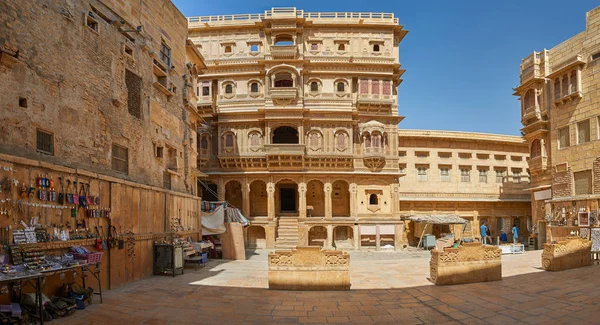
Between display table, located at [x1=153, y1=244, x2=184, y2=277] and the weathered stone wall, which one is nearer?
the weathered stone wall

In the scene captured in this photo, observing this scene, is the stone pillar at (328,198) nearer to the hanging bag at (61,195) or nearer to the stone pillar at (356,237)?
the stone pillar at (356,237)

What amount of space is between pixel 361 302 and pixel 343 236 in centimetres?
1999

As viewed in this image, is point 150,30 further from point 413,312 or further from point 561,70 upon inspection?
point 561,70

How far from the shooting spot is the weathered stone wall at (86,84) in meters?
8.89

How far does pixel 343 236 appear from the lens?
2983 centimetres

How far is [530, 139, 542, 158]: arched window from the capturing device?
2599 centimetres

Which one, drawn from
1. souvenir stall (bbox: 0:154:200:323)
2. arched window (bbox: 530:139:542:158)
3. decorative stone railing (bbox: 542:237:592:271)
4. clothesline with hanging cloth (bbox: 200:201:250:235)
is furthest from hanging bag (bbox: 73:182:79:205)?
arched window (bbox: 530:139:542:158)

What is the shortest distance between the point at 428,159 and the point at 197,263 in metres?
24.1

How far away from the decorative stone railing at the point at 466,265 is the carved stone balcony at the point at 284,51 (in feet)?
67.9

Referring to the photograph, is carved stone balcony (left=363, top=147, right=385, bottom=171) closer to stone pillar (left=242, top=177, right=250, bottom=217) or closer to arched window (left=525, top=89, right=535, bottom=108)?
stone pillar (left=242, top=177, right=250, bottom=217)

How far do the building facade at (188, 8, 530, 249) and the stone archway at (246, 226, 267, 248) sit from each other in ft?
0.25

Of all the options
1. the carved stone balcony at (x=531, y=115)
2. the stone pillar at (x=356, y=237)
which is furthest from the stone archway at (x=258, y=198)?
the carved stone balcony at (x=531, y=115)

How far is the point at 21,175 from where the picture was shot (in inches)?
332

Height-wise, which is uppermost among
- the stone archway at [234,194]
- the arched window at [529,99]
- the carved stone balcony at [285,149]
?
the arched window at [529,99]
